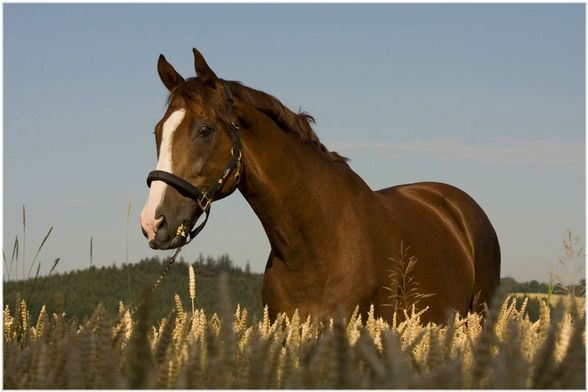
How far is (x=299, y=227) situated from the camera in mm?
6406

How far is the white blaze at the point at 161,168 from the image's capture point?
19.0 feet

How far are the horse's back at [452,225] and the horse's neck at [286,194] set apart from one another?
0.96 metres

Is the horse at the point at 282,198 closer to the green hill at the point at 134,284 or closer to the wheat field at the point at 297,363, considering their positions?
the wheat field at the point at 297,363

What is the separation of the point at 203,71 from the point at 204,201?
957mm

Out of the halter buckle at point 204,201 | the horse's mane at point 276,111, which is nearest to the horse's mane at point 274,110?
the horse's mane at point 276,111

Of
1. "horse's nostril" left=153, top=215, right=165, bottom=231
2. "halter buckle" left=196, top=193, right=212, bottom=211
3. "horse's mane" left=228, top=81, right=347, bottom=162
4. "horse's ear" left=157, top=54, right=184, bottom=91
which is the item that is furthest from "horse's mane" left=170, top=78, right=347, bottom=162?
"horse's nostril" left=153, top=215, right=165, bottom=231

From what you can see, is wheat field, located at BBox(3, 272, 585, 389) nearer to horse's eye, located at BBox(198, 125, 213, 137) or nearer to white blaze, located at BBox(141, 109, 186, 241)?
white blaze, located at BBox(141, 109, 186, 241)

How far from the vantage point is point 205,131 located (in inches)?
240

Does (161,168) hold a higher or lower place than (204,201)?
higher

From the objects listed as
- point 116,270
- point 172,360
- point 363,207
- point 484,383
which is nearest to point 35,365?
point 172,360

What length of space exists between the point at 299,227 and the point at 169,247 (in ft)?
3.27

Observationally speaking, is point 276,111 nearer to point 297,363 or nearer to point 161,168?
point 161,168

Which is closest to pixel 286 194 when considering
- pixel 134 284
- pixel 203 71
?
pixel 203 71

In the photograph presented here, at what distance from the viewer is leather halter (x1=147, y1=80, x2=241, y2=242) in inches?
232
